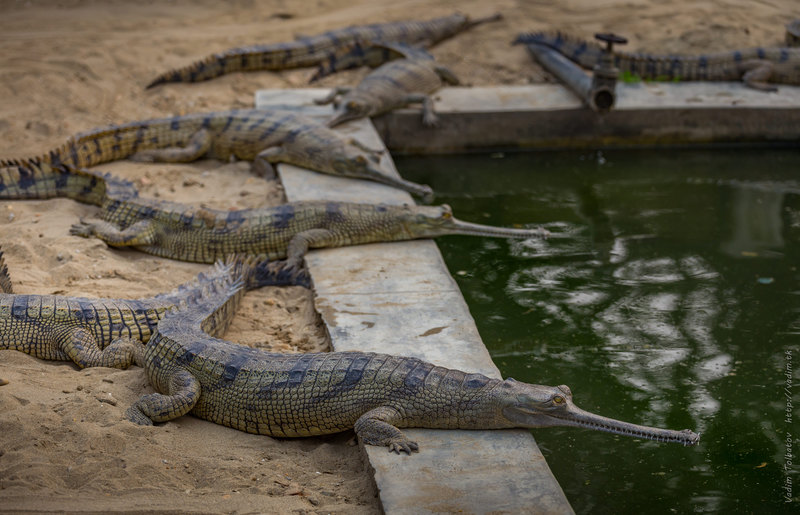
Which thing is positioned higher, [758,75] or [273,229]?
[758,75]

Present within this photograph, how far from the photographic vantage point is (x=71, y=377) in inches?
190

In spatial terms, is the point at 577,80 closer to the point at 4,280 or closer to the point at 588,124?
the point at 588,124

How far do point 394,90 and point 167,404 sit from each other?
583 cm

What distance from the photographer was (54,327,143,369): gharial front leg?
4.96 meters

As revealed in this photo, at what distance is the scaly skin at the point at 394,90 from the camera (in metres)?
9.18

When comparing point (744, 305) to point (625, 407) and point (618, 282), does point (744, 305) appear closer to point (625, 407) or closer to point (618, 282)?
point (618, 282)

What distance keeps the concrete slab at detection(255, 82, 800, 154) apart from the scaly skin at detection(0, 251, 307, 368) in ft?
15.1

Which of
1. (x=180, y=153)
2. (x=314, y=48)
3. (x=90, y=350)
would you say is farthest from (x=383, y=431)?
(x=314, y=48)

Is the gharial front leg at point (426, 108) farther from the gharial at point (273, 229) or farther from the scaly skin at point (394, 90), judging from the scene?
the gharial at point (273, 229)

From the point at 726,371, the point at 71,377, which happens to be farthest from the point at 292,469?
the point at 726,371

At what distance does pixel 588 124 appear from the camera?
9.48 metres

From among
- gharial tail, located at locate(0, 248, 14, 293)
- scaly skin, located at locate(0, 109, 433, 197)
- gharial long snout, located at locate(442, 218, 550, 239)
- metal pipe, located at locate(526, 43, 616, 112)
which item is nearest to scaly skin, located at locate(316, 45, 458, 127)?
scaly skin, located at locate(0, 109, 433, 197)

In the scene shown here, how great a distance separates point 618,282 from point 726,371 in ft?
4.36

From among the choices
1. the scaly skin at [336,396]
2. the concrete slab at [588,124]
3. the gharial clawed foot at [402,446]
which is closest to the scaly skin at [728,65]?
the concrete slab at [588,124]
